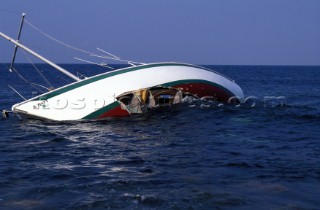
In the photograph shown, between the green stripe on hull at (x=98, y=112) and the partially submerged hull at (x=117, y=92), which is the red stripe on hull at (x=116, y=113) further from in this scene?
the green stripe on hull at (x=98, y=112)

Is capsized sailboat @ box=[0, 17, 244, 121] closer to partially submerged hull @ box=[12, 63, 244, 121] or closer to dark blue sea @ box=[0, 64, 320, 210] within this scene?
partially submerged hull @ box=[12, 63, 244, 121]

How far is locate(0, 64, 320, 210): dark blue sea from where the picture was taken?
27.2ft

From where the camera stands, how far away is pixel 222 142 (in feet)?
46.2

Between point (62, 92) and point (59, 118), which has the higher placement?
point (62, 92)

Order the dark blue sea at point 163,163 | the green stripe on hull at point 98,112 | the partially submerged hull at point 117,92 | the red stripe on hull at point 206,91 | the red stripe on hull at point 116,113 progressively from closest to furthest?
the dark blue sea at point 163,163
the partially submerged hull at point 117,92
the green stripe on hull at point 98,112
the red stripe on hull at point 116,113
the red stripe on hull at point 206,91

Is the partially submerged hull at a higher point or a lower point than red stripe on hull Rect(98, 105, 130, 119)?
higher

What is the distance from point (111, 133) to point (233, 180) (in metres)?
7.59

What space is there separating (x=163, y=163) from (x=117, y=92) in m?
8.41

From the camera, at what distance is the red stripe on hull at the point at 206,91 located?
21.5 m

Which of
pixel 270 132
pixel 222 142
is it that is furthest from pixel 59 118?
pixel 270 132

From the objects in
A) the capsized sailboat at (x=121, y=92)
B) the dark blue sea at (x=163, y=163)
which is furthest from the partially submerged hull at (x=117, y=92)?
the dark blue sea at (x=163, y=163)

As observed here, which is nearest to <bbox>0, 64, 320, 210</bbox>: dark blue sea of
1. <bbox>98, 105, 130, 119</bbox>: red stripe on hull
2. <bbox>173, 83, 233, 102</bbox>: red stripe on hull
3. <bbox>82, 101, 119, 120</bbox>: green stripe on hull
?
<bbox>98, 105, 130, 119</bbox>: red stripe on hull

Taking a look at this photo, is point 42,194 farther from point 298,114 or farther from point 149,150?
point 298,114

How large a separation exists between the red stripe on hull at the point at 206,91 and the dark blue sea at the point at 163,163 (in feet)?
9.05
